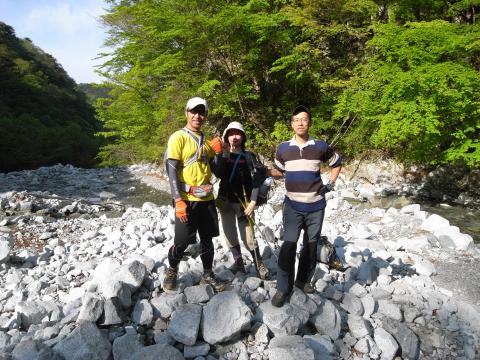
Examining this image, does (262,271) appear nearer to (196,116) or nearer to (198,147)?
(198,147)

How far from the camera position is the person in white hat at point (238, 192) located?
3439 millimetres

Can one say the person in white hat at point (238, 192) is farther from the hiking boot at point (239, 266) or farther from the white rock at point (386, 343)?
the white rock at point (386, 343)

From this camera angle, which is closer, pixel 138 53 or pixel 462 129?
pixel 462 129

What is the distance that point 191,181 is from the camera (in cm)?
305

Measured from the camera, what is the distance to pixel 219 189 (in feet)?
11.8

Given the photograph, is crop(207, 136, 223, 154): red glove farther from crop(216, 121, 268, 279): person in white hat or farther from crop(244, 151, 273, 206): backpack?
crop(244, 151, 273, 206): backpack

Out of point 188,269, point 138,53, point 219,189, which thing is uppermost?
point 138,53

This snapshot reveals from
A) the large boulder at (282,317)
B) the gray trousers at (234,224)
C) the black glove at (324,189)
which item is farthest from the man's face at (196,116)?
the large boulder at (282,317)

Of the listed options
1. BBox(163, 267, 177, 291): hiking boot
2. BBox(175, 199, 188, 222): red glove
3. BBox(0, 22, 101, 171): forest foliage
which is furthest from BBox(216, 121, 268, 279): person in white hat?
BBox(0, 22, 101, 171): forest foliage

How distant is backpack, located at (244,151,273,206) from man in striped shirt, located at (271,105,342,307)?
1.28 ft

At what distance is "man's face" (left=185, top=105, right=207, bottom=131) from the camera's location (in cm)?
294

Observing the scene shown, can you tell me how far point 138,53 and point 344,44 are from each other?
27.0 ft

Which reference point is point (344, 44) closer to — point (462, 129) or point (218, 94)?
Result: point (218, 94)

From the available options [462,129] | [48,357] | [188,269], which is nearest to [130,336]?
[48,357]
